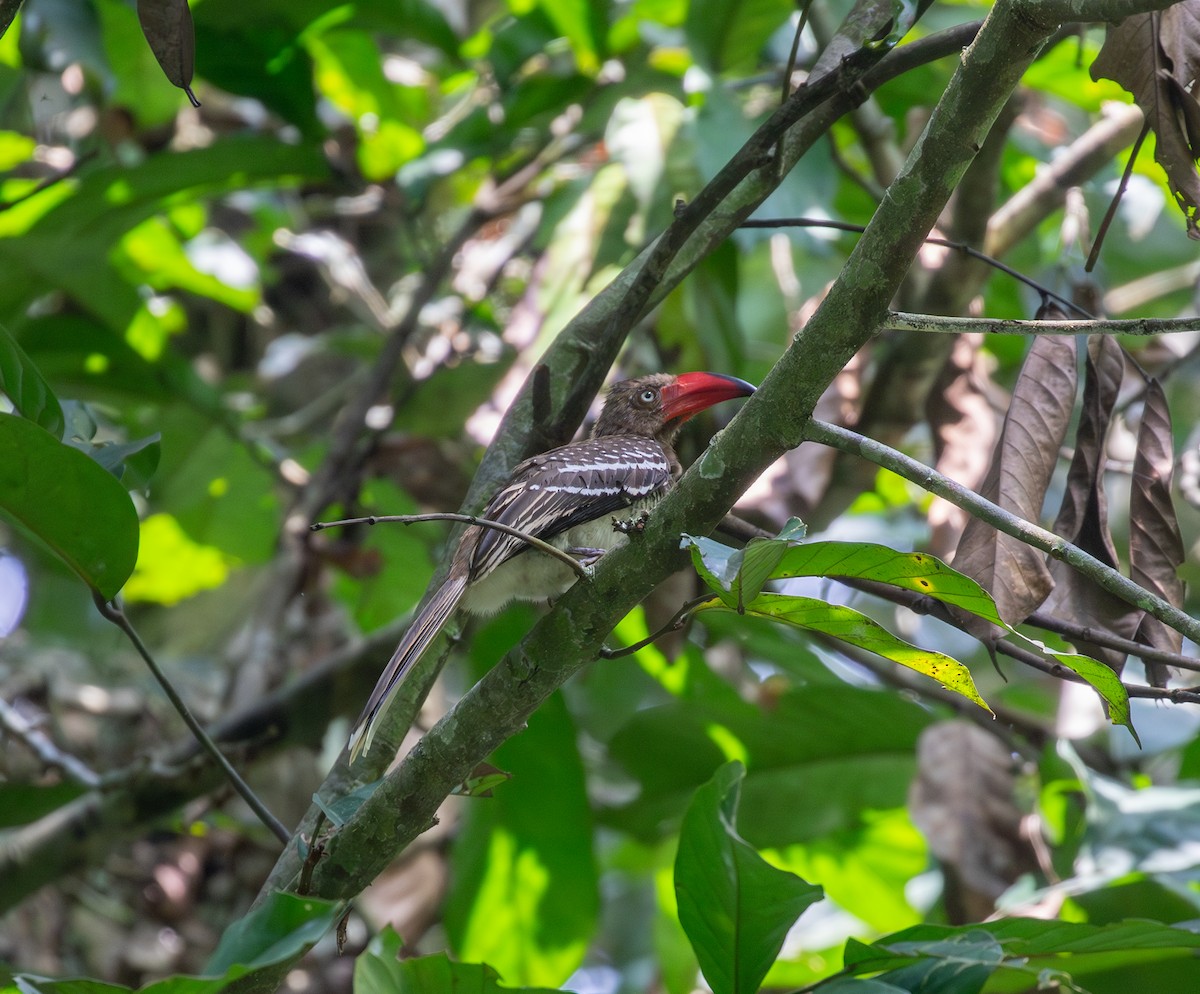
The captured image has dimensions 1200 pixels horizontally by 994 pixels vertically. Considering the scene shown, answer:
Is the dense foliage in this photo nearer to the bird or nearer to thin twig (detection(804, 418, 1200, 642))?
thin twig (detection(804, 418, 1200, 642))

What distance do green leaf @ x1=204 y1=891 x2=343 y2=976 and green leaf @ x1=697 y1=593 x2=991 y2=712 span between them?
0.80 m

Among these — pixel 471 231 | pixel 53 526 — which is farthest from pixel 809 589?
pixel 471 231

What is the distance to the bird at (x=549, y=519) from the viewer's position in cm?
267

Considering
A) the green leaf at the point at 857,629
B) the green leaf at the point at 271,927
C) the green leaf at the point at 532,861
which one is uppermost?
the green leaf at the point at 857,629

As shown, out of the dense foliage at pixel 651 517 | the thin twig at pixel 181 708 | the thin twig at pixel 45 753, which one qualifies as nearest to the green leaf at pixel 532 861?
the dense foliage at pixel 651 517

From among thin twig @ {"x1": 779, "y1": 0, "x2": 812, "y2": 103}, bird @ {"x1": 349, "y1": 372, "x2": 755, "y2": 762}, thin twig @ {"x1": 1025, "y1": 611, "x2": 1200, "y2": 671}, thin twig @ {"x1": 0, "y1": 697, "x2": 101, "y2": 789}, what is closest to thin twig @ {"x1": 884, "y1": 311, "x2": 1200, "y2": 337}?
thin twig @ {"x1": 1025, "y1": 611, "x2": 1200, "y2": 671}

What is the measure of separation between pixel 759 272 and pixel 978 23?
4126 millimetres

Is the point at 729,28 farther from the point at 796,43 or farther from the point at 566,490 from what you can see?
the point at 566,490

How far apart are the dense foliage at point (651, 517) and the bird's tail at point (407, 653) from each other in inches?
3.7

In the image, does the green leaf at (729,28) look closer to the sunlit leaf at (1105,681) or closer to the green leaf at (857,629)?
the green leaf at (857,629)

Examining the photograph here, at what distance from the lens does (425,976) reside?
2.26 metres

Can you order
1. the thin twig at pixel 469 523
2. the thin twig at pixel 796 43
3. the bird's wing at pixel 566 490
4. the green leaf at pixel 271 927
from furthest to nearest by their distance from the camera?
1. the bird's wing at pixel 566 490
2. the thin twig at pixel 796 43
3. the thin twig at pixel 469 523
4. the green leaf at pixel 271 927

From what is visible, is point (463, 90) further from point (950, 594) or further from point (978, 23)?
point (950, 594)

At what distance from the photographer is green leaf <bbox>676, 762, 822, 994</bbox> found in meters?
2.22
